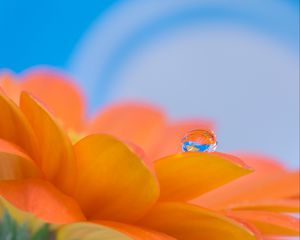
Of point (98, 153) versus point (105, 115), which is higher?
point (105, 115)

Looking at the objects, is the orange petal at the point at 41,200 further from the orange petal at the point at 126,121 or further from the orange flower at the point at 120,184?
the orange petal at the point at 126,121

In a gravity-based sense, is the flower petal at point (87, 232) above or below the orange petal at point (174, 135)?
below

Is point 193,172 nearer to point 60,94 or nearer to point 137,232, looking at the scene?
point 137,232

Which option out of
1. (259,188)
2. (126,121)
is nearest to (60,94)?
(126,121)

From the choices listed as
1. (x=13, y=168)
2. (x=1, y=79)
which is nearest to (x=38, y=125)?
(x=13, y=168)

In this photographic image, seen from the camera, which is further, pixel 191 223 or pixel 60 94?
pixel 60 94

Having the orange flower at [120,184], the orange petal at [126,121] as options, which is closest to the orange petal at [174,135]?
the orange petal at [126,121]

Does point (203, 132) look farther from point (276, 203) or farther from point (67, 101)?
point (67, 101)

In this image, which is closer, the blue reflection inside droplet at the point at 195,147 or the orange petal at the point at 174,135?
the blue reflection inside droplet at the point at 195,147
